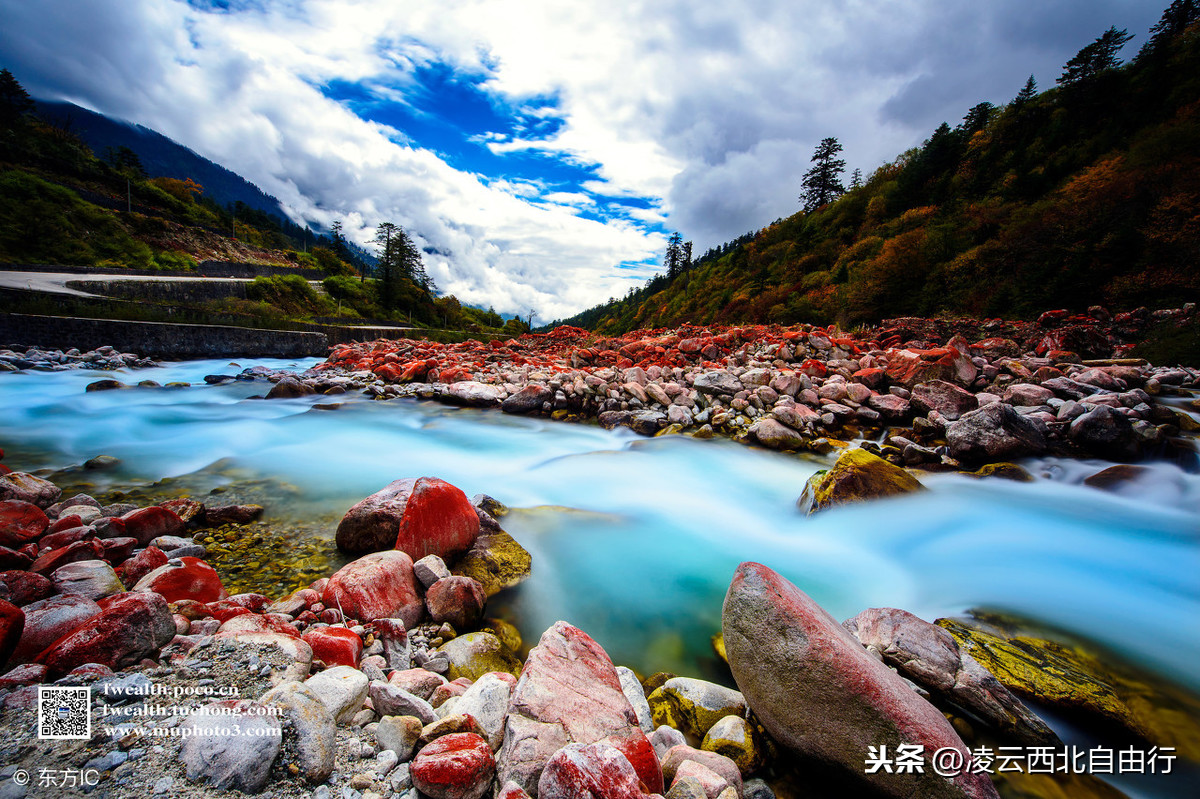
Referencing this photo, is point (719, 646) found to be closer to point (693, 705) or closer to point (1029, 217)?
point (693, 705)

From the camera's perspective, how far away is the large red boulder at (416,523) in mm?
3461

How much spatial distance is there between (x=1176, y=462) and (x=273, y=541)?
1058 cm

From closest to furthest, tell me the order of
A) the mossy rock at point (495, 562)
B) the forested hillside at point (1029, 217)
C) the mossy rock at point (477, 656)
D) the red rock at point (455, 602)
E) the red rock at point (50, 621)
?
the red rock at point (50, 621) → the mossy rock at point (477, 656) → the red rock at point (455, 602) → the mossy rock at point (495, 562) → the forested hillside at point (1029, 217)

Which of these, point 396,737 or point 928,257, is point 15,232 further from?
point 928,257

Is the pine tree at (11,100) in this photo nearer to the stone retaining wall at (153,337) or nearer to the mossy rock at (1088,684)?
the stone retaining wall at (153,337)

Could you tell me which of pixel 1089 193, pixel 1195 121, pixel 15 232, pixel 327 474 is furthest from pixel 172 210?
pixel 1195 121

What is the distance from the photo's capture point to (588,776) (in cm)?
143

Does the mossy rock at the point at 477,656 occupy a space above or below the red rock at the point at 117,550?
below

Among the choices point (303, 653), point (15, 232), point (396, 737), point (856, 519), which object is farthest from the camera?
point (15, 232)

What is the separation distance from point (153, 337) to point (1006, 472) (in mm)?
23155

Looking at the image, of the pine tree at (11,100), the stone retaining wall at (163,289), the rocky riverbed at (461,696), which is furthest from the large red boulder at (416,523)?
the pine tree at (11,100)

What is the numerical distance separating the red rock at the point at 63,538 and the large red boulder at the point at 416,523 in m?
1.69

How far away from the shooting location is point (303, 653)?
205 cm

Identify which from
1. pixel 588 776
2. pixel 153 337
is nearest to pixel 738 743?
pixel 588 776
